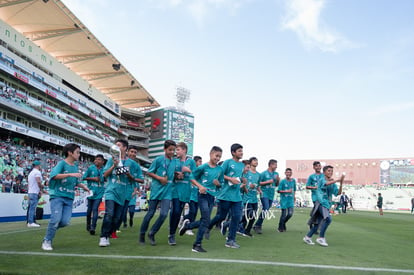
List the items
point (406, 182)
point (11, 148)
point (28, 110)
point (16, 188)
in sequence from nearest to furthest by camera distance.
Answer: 1. point (16, 188)
2. point (11, 148)
3. point (28, 110)
4. point (406, 182)

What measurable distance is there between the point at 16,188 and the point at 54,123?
64.4ft

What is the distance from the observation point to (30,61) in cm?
3572

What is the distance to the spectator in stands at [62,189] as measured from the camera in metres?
6.38

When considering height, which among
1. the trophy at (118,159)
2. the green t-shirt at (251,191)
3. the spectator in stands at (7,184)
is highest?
the trophy at (118,159)

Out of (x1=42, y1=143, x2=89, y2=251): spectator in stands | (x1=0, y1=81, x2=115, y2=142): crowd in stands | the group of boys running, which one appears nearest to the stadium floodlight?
(x1=0, y1=81, x2=115, y2=142): crowd in stands

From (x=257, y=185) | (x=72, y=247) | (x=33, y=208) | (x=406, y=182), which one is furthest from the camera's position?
(x=406, y=182)

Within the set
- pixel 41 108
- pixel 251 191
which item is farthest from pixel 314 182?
pixel 41 108

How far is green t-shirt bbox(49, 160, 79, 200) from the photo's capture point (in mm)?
6520

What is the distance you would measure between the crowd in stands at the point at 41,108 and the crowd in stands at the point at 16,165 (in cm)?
493

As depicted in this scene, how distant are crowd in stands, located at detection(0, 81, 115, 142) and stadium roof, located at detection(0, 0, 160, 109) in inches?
305

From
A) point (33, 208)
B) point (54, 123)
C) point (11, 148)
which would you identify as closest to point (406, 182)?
point (54, 123)

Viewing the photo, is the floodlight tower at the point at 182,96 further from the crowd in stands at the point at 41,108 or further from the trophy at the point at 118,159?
the trophy at the point at 118,159

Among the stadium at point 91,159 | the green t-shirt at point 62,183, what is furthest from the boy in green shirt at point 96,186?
the green t-shirt at point 62,183

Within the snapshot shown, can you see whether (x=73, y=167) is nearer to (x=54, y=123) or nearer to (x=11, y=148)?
(x=11, y=148)
